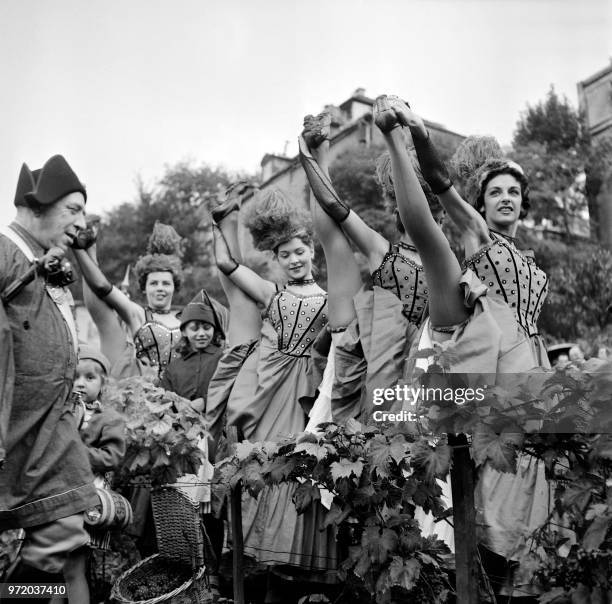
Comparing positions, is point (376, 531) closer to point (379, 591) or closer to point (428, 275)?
point (379, 591)

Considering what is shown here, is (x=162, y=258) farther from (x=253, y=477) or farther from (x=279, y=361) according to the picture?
(x=253, y=477)

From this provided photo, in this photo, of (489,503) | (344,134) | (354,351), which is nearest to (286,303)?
(354,351)

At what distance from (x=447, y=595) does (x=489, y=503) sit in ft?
1.97

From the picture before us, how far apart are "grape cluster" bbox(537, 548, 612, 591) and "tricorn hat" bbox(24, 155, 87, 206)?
94.4 inches

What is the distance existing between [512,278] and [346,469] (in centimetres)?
164

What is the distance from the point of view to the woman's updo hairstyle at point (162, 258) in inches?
292

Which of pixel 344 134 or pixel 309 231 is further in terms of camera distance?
pixel 344 134

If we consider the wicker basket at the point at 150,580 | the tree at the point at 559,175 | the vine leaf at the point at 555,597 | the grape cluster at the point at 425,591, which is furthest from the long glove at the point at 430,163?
the tree at the point at 559,175

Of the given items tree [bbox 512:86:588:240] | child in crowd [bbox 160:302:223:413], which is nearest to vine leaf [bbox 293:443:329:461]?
child in crowd [bbox 160:302:223:413]

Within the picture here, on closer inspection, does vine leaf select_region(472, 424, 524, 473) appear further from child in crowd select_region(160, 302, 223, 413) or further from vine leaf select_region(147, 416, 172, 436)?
child in crowd select_region(160, 302, 223, 413)

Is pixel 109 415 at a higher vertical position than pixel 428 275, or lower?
lower

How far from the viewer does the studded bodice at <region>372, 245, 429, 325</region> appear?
13.5ft

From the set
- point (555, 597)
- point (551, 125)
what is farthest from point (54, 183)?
point (551, 125)

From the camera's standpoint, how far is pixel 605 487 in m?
2.18
